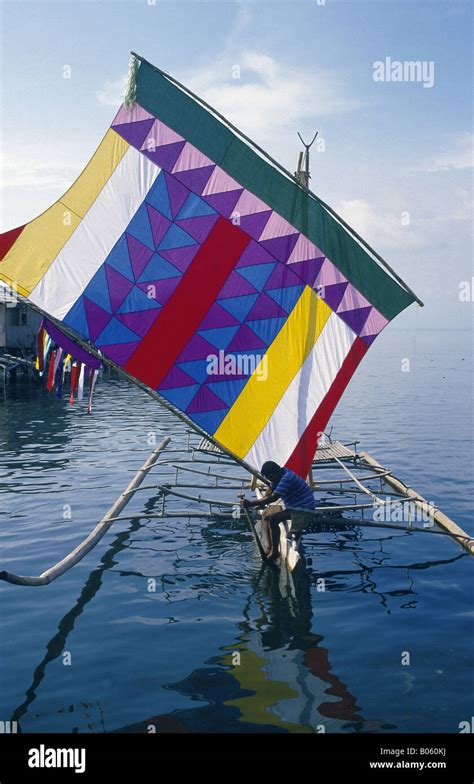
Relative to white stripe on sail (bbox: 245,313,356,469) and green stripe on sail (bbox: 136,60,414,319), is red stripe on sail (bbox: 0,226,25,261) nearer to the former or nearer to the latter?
green stripe on sail (bbox: 136,60,414,319)

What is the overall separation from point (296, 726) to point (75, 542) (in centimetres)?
861

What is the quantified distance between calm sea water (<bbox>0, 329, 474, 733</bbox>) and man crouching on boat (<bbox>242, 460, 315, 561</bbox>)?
0.96 m

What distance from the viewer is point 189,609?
38.9ft

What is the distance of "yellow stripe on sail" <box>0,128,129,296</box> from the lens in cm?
1339

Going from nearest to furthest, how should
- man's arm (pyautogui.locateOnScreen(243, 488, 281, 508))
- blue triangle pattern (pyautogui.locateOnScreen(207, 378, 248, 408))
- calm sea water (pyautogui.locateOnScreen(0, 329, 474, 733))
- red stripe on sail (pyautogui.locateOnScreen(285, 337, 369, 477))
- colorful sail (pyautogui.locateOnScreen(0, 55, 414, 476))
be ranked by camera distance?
calm sea water (pyautogui.locateOnScreen(0, 329, 474, 733)) → man's arm (pyautogui.locateOnScreen(243, 488, 281, 508)) → colorful sail (pyautogui.locateOnScreen(0, 55, 414, 476)) → blue triangle pattern (pyautogui.locateOnScreen(207, 378, 248, 408)) → red stripe on sail (pyautogui.locateOnScreen(285, 337, 369, 477))

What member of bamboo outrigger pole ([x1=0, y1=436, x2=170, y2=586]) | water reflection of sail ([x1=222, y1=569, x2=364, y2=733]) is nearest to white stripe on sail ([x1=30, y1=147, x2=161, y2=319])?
bamboo outrigger pole ([x1=0, y1=436, x2=170, y2=586])

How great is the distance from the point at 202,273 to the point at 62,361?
676 cm

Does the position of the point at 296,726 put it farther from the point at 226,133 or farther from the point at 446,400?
the point at 446,400

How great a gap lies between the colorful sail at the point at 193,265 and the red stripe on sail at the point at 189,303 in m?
0.02

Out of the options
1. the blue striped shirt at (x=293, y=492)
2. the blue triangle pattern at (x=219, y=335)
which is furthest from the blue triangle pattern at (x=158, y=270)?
the blue striped shirt at (x=293, y=492)

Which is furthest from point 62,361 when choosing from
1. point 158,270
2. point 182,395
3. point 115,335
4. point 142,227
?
point 142,227

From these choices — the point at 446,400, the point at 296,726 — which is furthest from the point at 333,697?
the point at 446,400

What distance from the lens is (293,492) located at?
41.9 ft

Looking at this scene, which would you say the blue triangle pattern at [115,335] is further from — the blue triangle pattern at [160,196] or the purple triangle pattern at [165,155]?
the purple triangle pattern at [165,155]
